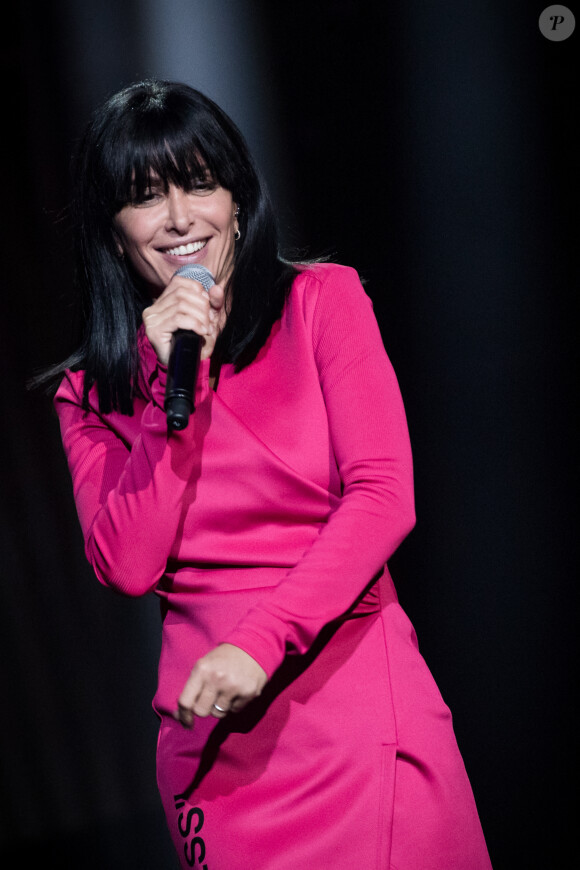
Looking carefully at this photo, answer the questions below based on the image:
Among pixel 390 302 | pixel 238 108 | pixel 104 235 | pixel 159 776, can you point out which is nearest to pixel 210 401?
pixel 104 235

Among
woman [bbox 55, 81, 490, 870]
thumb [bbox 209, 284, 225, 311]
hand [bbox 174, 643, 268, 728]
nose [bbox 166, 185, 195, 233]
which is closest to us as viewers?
hand [bbox 174, 643, 268, 728]

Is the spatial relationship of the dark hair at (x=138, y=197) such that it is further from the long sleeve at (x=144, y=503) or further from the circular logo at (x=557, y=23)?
the circular logo at (x=557, y=23)

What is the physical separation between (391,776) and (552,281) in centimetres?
127

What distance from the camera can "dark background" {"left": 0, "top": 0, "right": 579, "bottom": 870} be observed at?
1963 millimetres

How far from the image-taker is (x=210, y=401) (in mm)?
1165

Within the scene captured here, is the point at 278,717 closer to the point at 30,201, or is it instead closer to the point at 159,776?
the point at 159,776

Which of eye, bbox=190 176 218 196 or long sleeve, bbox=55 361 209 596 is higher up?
eye, bbox=190 176 218 196

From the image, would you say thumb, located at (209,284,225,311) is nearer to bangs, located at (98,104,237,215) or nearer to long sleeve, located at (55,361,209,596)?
long sleeve, located at (55,361,209,596)

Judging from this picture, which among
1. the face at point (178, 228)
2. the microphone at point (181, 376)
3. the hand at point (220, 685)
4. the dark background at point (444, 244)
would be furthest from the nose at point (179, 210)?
the dark background at point (444, 244)

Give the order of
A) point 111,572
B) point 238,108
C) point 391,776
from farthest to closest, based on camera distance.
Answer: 1. point 238,108
2. point 111,572
3. point 391,776

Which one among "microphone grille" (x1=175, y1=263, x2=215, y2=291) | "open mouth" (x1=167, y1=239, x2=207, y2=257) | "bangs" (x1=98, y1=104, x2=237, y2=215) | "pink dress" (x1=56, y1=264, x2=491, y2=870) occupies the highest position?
"bangs" (x1=98, y1=104, x2=237, y2=215)

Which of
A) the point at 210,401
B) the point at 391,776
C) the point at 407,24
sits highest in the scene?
the point at 407,24

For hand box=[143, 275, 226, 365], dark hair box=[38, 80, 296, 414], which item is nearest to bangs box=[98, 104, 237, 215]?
dark hair box=[38, 80, 296, 414]

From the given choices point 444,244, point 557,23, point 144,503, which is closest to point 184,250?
point 144,503
